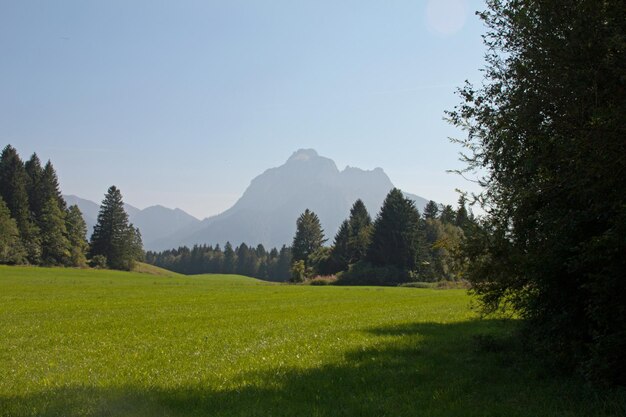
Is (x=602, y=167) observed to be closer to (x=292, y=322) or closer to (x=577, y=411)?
(x=577, y=411)

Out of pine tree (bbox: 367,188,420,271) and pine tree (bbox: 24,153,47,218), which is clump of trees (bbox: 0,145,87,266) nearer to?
pine tree (bbox: 24,153,47,218)

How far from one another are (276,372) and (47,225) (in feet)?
357

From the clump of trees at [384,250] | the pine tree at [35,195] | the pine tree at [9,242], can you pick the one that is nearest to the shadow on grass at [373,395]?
the clump of trees at [384,250]

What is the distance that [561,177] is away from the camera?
8953 millimetres

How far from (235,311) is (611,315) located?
20866mm

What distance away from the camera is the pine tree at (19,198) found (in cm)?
9562

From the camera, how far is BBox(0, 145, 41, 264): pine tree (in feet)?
314

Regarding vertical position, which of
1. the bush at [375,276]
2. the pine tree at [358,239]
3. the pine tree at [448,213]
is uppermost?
the pine tree at [358,239]

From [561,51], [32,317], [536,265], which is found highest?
[561,51]

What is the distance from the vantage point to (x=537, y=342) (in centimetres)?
1005

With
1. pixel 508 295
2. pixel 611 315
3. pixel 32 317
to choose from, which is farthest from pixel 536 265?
pixel 32 317

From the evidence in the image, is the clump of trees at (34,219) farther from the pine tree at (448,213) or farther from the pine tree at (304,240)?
the pine tree at (448,213)

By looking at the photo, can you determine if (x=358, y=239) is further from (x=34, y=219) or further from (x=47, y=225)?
(x=34, y=219)

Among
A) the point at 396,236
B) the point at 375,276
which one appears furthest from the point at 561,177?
the point at 396,236
